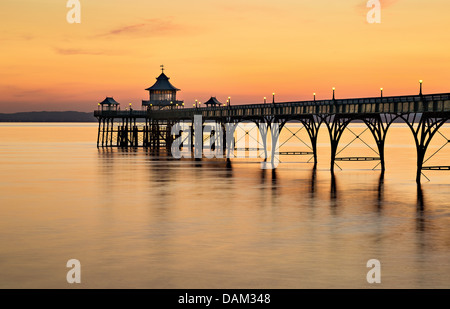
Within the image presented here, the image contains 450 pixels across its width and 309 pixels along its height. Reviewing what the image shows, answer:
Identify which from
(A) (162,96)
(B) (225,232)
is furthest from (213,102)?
(B) (225,232)

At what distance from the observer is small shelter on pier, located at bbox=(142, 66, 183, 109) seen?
12238 cm

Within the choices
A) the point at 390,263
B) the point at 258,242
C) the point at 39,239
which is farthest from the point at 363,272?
the point at 39,239

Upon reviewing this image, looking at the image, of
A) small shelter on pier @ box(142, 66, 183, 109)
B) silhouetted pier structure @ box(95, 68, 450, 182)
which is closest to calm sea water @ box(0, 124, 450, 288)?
silhouetted pier structure @ box(95, 68, 450, 182)

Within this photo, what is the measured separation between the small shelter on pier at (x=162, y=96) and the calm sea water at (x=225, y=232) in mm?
68668

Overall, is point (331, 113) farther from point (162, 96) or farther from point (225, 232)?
point (162, 96)

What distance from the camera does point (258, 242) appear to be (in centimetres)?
2652

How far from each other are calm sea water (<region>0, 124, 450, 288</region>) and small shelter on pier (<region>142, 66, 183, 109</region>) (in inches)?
2703

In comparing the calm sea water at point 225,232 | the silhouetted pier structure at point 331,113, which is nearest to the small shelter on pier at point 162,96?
the silhouetted pier structure at point 331,113

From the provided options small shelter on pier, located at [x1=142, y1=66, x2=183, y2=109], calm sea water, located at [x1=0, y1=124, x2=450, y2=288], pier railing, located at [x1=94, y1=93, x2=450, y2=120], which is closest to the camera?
calm sea water, located at [x1=0, y1=124, x2=450, y2=288]

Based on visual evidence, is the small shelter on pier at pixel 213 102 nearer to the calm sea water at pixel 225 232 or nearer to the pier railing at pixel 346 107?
the pier railing at pixel 346 107

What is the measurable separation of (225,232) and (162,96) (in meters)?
96.1

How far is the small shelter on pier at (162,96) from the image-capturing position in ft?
401

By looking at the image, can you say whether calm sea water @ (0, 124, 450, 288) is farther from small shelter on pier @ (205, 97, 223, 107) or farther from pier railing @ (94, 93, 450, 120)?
small shelter on pier @ (205, 97, 223, 107)

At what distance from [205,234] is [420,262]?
9.36m
